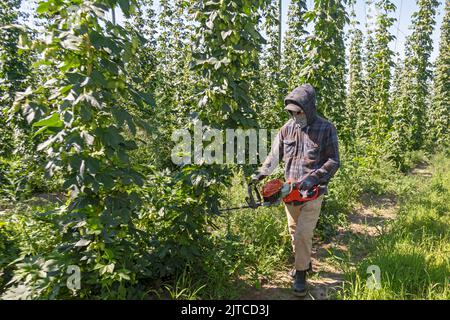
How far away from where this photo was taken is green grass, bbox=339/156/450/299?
A: 9.91 ft

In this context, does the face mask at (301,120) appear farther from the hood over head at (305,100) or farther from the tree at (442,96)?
the tree at (442,96)

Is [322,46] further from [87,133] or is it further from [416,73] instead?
[416,73]

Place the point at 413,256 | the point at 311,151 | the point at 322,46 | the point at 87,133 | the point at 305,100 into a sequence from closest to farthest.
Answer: the point at 87,133
the point at 305,100
the point at 311,151
the point at 413,256
the point at 322,46

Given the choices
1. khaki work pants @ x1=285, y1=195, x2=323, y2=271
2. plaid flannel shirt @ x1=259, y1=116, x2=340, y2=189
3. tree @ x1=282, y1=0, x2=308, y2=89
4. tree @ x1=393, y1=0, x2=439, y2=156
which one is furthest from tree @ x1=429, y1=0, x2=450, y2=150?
khaki work pants @ x1=285, y1=195, x2=323, y2=271

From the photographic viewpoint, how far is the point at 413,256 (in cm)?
354

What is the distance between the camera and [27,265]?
2314 millimetres

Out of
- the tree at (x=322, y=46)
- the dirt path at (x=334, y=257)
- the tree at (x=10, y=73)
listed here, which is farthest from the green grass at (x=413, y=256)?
the tree at (x=10, y=73)

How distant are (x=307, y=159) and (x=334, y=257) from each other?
1.46 metres

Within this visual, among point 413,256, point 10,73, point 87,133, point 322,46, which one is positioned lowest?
point 413,256

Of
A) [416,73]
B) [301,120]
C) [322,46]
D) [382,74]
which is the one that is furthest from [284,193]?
[416,73]

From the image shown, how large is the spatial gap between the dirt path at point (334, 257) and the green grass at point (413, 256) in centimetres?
21

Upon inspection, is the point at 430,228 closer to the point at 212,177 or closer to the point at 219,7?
A: the point at 212,177
